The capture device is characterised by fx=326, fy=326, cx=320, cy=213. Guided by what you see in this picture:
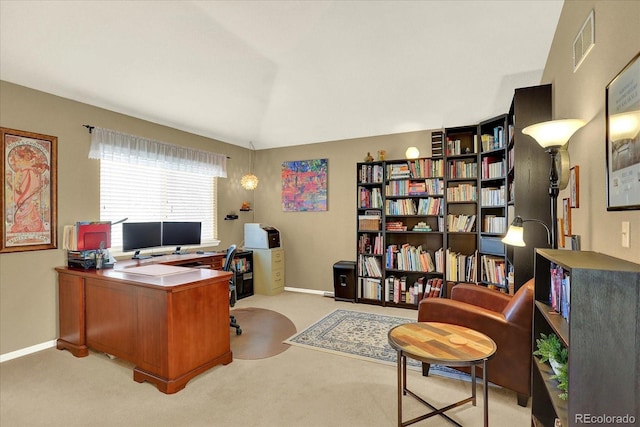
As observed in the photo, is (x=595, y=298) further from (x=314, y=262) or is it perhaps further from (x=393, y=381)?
(x=314, y=262)

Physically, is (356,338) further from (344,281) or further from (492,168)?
(492,168)

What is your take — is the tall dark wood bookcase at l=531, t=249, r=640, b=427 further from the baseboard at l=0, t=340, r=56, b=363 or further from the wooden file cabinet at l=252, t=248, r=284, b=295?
the wooden file cabinet at l=252, t=248, r=284, b=295

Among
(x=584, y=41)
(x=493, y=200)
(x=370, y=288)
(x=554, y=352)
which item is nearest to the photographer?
(x=554, y=352)

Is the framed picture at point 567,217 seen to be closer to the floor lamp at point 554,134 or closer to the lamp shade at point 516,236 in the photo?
the floor lamp at point 554,134

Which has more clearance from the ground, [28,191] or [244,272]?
[28,191]

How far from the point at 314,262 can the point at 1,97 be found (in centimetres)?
413

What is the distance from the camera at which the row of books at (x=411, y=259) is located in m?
4.38

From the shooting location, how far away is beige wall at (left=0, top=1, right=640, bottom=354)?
5.00 ft

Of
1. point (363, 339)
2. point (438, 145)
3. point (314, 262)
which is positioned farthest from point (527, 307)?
point (314, 262)

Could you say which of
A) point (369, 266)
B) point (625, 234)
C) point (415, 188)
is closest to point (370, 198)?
point (415, 188)

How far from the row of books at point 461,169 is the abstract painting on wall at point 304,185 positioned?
1.90 metres

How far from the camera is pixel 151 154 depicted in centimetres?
411

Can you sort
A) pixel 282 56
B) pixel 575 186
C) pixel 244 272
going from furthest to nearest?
pixel 244 272 < pixel 282 56 < pixel 575 186

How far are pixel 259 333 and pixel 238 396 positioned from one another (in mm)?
1237
